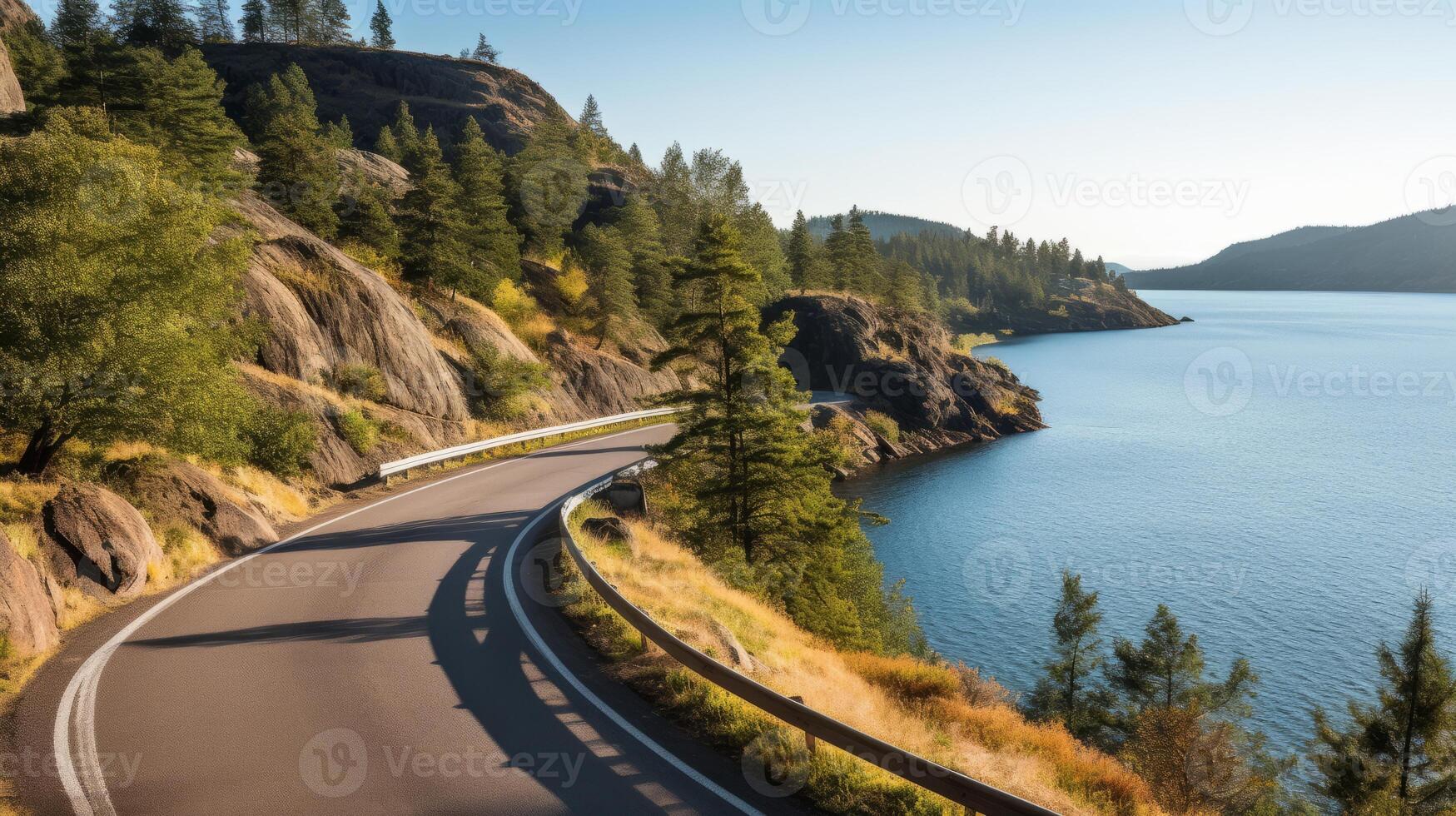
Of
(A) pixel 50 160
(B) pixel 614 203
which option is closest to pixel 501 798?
(A) pixel 50 160

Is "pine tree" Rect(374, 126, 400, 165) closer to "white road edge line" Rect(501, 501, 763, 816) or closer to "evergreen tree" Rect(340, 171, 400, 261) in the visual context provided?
"evergreen tree" Rect(340, 171, 400, 261)

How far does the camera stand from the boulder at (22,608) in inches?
356

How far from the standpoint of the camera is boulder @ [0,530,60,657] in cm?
903

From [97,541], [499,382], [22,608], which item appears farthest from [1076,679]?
[22,608]

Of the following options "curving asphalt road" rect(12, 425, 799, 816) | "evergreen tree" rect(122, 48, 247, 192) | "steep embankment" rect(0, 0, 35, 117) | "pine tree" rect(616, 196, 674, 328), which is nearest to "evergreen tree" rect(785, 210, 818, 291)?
"pine tree" rect(616, 196, 674, 328)

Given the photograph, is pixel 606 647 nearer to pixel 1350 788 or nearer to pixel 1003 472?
pixel 1350 788

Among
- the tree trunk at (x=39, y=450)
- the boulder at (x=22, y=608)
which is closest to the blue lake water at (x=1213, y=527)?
the boulder at (x=22, y=608)

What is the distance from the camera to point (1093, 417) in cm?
7675

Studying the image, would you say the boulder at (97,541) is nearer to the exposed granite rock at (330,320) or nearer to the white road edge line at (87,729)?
the white road edge line at (87,729)

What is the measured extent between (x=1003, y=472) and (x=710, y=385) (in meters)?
41.5

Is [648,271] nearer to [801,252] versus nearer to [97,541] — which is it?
[801,252]

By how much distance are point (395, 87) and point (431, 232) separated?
72.5 m

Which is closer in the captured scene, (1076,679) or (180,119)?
(1076,679)

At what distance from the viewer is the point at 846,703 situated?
10.2 metres
